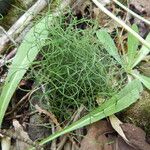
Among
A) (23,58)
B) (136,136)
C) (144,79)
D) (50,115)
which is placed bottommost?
(136,136)

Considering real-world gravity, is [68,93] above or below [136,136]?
above

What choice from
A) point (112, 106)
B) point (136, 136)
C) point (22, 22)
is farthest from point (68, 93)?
point (22, 22)

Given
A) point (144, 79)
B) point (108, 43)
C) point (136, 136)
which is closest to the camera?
point (136, 136)

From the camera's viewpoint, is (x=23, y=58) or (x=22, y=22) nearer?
(x=23, y=58)

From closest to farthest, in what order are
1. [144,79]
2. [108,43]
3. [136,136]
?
1. [136,136]
2. [144,79]
3. [108,43]

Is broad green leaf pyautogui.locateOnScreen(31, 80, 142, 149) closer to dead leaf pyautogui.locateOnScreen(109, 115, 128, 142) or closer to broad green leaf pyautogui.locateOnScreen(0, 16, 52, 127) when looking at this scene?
dead leaf pyautogui.locateOnScreen(109, 115, 128, 142)

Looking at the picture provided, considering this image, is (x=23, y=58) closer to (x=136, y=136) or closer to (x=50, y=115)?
(x=50, y=115)

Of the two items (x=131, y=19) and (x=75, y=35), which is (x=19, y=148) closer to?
(x=75, y=35)
